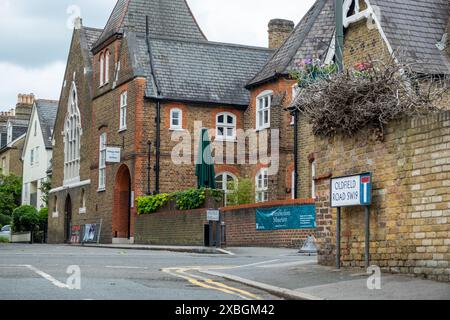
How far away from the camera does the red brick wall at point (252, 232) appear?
103 feet

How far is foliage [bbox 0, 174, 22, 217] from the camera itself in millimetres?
76312

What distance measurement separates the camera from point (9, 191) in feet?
253

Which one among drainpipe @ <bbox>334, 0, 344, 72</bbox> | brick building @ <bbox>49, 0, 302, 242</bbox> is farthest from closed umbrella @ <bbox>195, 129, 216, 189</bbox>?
drainpipe @ <bbox>334, 0, 344, 72</bbox>

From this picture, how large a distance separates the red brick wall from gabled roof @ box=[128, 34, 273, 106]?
9.79 m

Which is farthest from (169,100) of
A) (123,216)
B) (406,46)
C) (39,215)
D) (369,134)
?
(369,134)

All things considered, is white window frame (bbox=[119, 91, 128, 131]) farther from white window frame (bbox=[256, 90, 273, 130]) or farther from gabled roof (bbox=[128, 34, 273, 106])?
white window frame (bbox=[256, 90, 273, 130])

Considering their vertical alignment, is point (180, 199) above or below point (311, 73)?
below

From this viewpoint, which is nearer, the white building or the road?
the road

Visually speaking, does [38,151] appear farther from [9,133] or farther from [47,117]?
[9,133]

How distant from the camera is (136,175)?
42.8 m

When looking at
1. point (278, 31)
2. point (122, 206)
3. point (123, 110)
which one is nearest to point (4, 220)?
point (122, 206)

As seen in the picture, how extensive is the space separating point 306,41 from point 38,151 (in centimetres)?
3596
